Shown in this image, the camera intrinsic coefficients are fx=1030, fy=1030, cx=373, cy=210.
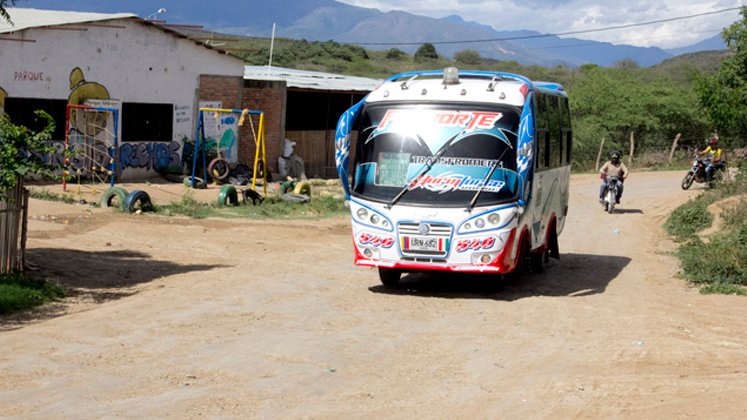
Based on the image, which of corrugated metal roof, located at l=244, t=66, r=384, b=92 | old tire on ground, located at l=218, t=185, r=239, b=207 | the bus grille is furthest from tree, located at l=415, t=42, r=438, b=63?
the bus grille

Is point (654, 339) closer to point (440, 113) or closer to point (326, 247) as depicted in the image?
point (440, 113)

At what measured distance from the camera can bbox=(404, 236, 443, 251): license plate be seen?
43.8 feet

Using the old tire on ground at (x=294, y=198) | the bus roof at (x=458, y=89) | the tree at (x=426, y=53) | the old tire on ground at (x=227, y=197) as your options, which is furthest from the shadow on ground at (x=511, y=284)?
the tree at (x=426, y=53)

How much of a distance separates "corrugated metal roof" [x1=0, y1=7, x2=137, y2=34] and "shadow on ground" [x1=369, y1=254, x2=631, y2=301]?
14466 mm

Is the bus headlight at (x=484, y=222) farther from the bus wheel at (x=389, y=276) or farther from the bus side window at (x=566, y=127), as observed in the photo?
the bus side window at (x=566, y=127)

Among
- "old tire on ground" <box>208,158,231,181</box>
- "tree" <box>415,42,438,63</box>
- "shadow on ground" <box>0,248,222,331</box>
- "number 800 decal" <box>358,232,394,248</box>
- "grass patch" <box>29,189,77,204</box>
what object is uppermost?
"tree" <box>415,42,438,63</box>

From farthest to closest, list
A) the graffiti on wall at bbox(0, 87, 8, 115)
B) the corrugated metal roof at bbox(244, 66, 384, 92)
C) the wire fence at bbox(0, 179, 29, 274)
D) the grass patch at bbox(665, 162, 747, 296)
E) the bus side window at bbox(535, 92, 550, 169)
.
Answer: the corrugated metal roof at bbox(244, 66, 384, 92) < the graffiti on wall at bbox(0, 87, 8, 115) < the grass patch at bbox(665, 162, 747, 296) < the bus side window at bbox(535, 92, 550, 169) < the wire fence at bbox(0, 179, 29, 274)

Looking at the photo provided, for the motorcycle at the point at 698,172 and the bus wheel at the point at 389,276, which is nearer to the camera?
the bus wheel at the point at 389,276

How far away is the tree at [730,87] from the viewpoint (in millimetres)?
32312

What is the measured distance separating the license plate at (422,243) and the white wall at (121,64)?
15.5 m

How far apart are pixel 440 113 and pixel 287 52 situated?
72.0 m

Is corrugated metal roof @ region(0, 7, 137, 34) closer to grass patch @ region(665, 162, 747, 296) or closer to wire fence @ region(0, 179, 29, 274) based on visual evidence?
wire fence @ region(0, 179, 29, 274)

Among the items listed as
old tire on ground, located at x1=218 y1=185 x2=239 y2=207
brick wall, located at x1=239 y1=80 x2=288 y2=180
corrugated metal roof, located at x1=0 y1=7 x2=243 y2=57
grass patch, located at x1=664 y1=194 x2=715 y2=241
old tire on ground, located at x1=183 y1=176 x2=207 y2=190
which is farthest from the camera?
brick wall, located at x1=239 y1=80 x2=288 y2=180

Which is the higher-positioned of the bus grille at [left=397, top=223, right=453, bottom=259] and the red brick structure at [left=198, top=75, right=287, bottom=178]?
the red brick structure at [left=198, top=75, right=287, bottom=178]
